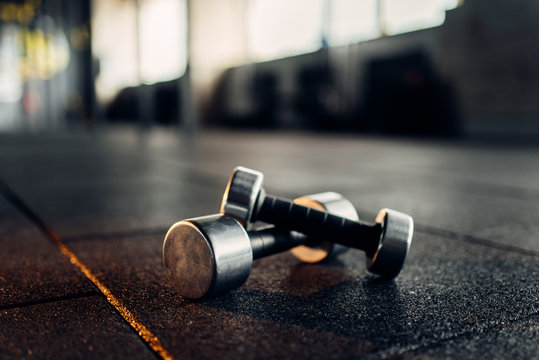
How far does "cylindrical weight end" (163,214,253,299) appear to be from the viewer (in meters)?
0.65

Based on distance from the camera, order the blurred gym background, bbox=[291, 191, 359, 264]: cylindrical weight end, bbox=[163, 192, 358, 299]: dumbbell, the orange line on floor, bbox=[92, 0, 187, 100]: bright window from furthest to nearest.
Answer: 1. bbox=[92, 0, 187, 100]: bright window
2. the blurred gym background
3. bbox=[291, 191, 359, 264]: cylindrical weight end
4. bbox=[163, 192, 358, 299]: dumbbell
5. the orange line on floor

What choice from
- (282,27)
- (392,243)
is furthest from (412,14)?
(392,243)

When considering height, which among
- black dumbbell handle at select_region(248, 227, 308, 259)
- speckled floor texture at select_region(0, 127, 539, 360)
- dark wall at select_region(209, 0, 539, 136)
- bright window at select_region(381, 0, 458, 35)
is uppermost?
bright window at select_region(381, 0, 458, 35)

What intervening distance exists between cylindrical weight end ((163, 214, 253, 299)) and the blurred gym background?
5024 millimetres

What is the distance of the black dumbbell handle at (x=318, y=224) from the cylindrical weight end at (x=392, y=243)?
21mm

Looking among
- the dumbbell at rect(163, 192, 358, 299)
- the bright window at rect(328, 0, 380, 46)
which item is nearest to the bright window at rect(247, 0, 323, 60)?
the bright window at rect(328, 0, 380, 46)

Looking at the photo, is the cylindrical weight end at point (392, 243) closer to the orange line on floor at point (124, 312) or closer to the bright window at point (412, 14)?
the orange line on floor at point (124, 312)

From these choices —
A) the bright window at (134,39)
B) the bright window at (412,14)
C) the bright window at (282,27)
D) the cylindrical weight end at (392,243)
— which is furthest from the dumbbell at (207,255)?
the bright window at (134,39)

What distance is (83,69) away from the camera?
16.7 m

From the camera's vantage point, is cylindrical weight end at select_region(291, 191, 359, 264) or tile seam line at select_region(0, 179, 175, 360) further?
cylindrical weight end at select_region(291, 191, 359, 264)

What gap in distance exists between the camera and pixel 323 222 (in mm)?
754

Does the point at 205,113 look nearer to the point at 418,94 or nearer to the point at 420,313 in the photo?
the point at 418,94

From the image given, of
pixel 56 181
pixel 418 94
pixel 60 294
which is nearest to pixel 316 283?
pixel 60 294

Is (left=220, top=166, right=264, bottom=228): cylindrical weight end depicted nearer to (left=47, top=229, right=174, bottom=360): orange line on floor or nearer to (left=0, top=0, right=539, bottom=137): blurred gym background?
(left=47, top=229, right=174, bottom=360): orange line on floor
